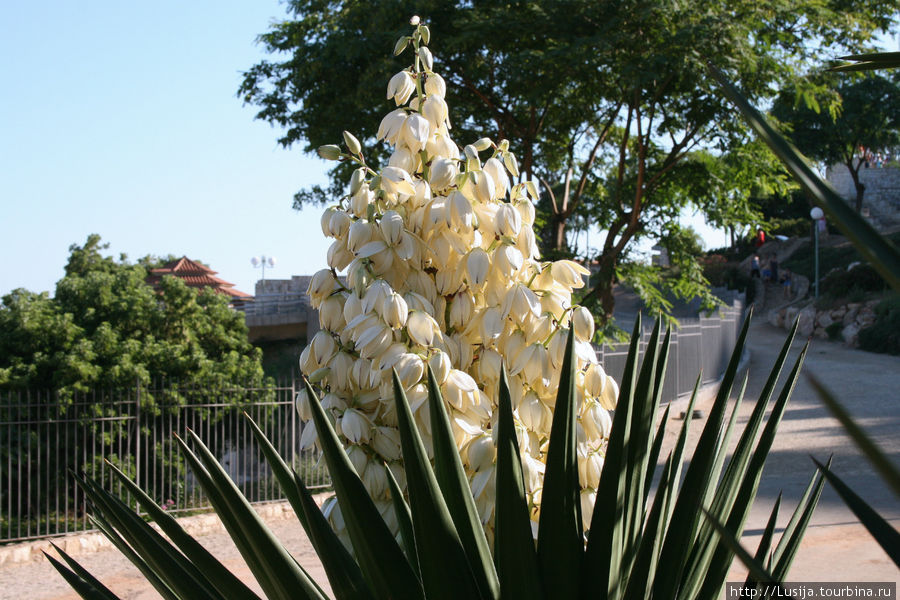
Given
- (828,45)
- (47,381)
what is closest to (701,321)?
(828,45)

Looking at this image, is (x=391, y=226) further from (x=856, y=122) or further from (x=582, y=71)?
(x=856, y=122)

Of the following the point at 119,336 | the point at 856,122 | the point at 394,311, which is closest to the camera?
the point at 394,311

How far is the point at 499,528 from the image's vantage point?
42.9 inches

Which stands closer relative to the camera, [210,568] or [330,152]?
[210,568]

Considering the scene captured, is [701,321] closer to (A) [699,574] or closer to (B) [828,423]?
(B) [828,423]

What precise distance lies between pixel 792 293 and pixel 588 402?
31493mm

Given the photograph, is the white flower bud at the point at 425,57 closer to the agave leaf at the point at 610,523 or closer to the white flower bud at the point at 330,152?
the white flower bud at the point at 330,152

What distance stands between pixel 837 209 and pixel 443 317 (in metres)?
1.13

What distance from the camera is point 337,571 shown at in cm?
115

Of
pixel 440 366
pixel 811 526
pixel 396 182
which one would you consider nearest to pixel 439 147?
pixel 396 182

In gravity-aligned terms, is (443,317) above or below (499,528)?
above

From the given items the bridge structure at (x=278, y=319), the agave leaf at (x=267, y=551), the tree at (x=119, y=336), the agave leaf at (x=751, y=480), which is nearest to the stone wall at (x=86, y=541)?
the tree at (x=119, y=336)

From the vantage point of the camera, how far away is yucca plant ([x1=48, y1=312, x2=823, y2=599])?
106 centimetres

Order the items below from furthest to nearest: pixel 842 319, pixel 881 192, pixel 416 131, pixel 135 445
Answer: pixel 881 192
pixel 842 319
pixel 135 445
pixel 416 131
